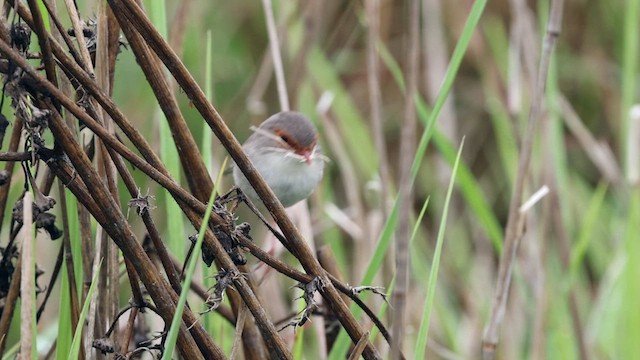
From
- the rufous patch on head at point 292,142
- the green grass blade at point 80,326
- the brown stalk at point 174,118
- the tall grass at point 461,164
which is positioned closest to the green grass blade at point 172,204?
the tall grass at point 461,164

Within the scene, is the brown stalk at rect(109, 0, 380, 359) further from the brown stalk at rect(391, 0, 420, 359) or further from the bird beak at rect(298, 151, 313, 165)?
the bird beak at rect(298, 151, 313, 165)

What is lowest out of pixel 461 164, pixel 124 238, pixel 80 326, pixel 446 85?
pixel 461 164

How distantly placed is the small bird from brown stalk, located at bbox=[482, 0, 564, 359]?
1.71 feet

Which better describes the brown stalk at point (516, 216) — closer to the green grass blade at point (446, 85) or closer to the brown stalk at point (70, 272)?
the green grass blade at point (446, 85)

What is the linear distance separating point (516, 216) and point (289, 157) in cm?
61

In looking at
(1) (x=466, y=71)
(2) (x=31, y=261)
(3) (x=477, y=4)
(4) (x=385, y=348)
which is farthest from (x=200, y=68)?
(2) (x=31, y=261)

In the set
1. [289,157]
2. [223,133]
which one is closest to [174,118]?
[223,133]

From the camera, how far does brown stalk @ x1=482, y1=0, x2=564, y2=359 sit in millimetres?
1654

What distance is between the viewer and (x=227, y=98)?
416cm

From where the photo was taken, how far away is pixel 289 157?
7.04 ft

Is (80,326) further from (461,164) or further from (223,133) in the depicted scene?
(461,164)

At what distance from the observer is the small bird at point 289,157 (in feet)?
6.79

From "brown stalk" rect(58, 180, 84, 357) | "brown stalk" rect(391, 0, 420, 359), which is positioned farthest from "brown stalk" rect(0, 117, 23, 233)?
"brown stalk" rect(391, 0, 420, 359)

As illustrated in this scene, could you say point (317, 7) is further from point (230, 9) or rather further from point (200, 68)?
point (230, 9)
